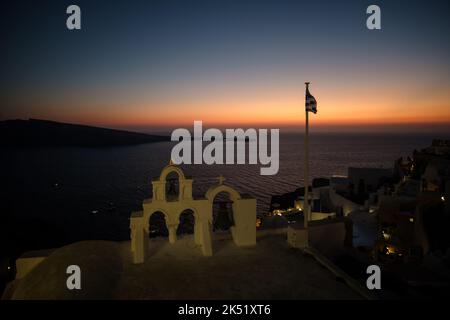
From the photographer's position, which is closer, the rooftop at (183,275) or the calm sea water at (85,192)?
the rooftop at (183,275)

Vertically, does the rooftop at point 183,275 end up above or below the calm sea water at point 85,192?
above

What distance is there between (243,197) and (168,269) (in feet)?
16.5

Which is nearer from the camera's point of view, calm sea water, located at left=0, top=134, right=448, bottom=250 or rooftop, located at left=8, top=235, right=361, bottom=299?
rooftop, located at left=8, top=235, right=361, bottom=299

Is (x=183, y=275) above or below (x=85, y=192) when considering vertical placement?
above

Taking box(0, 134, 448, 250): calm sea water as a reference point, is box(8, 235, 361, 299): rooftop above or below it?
above

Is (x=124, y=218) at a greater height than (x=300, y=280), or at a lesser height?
lesser

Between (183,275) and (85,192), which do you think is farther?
(85,192)

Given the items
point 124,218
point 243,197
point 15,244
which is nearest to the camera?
point 243,197

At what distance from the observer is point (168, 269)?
12062mm
